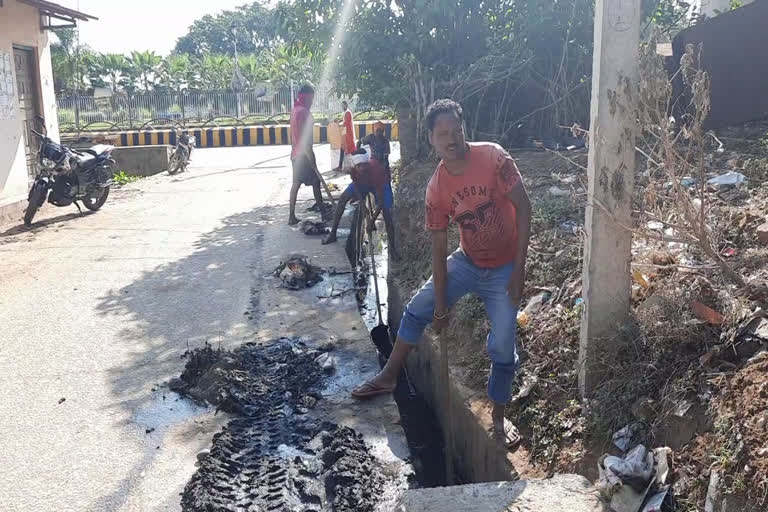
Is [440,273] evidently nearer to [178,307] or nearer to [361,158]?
[178,307]

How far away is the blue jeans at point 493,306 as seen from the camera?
3441mm

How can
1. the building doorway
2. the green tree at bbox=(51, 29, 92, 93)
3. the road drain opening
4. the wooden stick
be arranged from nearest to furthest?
the wooden stick → the road drain opening → the building doorway → the green tree at bbox=(51, 29, 92, 93)

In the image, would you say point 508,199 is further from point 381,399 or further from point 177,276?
point 177,276

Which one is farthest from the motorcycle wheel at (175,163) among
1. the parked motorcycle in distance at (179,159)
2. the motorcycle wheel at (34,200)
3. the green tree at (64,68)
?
the green tree at (64,68)

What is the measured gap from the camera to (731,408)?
2.67 metres

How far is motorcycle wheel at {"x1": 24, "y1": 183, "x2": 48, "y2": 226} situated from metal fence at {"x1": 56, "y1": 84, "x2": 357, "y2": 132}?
20.4 metres

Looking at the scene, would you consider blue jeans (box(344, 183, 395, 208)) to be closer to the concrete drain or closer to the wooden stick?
the concrete drain

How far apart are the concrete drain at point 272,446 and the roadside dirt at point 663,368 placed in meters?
0.85

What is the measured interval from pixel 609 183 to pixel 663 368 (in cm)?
87

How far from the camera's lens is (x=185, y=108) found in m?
31.6

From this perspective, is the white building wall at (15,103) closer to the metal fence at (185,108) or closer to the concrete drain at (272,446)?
the concrete drain at (272,446)

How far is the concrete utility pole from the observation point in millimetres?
3160

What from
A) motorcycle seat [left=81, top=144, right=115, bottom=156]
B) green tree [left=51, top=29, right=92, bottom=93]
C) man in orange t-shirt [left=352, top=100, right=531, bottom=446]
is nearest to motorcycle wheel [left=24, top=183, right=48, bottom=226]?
motorcycle seat [left=81, top=144, right=115, bottom=156]

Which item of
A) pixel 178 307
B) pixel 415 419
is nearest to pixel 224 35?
pixel 178 307
